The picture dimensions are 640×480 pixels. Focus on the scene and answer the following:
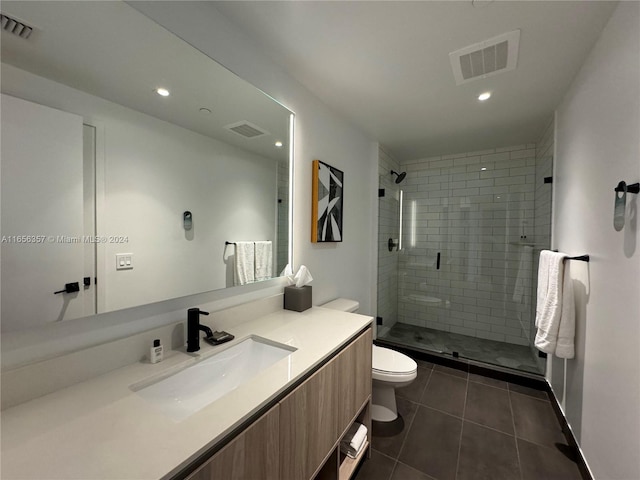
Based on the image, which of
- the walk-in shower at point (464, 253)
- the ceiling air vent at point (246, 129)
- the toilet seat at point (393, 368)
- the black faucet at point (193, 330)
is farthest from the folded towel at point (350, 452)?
the ceiling air vent at point (246, 129)

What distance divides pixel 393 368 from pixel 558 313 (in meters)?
1.09

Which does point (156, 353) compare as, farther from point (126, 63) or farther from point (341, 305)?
point (341, 305)

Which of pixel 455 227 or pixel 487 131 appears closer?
pixel 487 131

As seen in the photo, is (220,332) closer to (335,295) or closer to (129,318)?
(129,318)

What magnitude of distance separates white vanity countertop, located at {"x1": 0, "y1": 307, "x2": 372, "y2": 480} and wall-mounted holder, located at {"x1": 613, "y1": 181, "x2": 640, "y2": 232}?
4.71 feet

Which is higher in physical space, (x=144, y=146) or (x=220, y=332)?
(x=144, y=146)

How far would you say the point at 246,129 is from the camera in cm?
149

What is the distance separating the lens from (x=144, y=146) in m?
1.03

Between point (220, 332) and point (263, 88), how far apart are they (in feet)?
4.53

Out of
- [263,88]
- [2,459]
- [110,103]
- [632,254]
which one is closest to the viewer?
[2,459]

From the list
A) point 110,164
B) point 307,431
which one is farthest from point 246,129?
point 307,431

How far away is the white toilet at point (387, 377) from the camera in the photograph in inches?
69.3

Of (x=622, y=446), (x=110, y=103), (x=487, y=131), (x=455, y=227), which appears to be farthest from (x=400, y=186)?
(x=110, y=103)

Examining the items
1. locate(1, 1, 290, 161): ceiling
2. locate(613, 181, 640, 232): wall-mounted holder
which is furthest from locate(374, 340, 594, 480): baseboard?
locate(1, 1, 290, 161): ceiling
